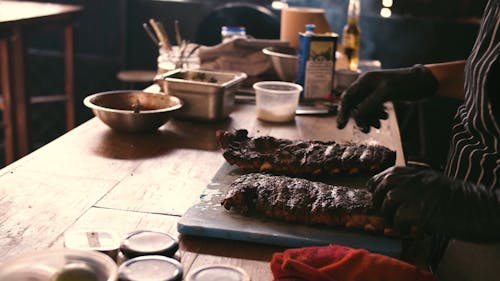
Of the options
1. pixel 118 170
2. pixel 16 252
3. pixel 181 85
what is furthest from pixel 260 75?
pixel 16 252

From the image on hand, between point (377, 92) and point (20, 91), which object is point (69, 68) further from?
point (377, 92)

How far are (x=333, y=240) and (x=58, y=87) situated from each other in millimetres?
4798

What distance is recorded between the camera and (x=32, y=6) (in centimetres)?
444

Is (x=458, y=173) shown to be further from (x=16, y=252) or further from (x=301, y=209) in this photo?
(x=16, y=252)

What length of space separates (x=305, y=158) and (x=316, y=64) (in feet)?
2.88

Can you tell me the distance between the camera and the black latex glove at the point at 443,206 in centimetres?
106

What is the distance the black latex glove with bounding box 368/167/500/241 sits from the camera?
106 cm

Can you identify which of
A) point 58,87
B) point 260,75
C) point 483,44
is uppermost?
point 483,44

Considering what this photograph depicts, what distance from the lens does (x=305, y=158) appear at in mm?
1548

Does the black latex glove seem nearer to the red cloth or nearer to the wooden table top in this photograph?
the red cloth

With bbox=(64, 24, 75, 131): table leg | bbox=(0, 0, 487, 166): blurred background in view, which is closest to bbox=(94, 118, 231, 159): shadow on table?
bbox=(0, 0, 487, 166): blurred background

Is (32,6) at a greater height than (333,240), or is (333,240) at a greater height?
(32,6)

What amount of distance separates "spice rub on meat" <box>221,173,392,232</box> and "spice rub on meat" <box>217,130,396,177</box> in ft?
0.60

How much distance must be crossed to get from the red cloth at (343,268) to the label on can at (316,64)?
1369 millimetres
